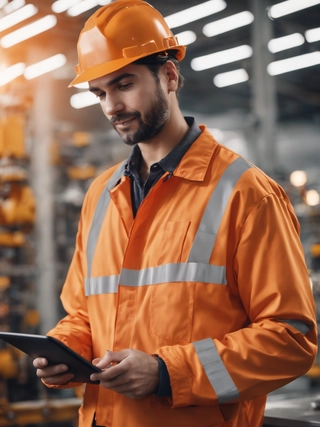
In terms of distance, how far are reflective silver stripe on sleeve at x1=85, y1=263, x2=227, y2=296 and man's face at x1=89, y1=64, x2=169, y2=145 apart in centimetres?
39

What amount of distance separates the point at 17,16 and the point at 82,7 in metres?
0.56

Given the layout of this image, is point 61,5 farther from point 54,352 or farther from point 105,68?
point 54,352

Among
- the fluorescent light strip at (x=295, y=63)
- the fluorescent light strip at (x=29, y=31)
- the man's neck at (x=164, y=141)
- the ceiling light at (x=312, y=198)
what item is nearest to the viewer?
the man's neck at (x=164, y=141)

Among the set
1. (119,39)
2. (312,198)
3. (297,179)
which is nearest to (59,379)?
(119,39)

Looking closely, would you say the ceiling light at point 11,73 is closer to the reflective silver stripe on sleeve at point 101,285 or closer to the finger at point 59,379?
the reflective silver stripe on sleeve at point 101,285

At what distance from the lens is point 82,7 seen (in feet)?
17.4

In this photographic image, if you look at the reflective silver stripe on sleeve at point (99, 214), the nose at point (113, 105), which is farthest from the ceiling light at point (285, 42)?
the nose at point (113, 105)

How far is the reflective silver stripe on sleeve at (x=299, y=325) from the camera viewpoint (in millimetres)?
1562

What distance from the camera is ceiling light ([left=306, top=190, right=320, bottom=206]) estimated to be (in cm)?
662

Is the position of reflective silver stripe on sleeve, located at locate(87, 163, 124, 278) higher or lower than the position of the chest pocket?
higher

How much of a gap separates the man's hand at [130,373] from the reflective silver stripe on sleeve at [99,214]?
433mm

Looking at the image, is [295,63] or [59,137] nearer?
[59,137]

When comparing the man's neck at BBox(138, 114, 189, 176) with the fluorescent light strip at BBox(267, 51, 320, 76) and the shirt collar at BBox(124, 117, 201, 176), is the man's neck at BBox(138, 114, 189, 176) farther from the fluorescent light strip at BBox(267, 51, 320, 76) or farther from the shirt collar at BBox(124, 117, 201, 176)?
the fluorescent light strip at BBox(267, 51, 320, 76)

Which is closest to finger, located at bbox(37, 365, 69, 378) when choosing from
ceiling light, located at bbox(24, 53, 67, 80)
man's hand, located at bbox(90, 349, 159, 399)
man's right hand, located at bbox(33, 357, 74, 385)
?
man's right hand, located at bbox(33, 357, 74, 385)
